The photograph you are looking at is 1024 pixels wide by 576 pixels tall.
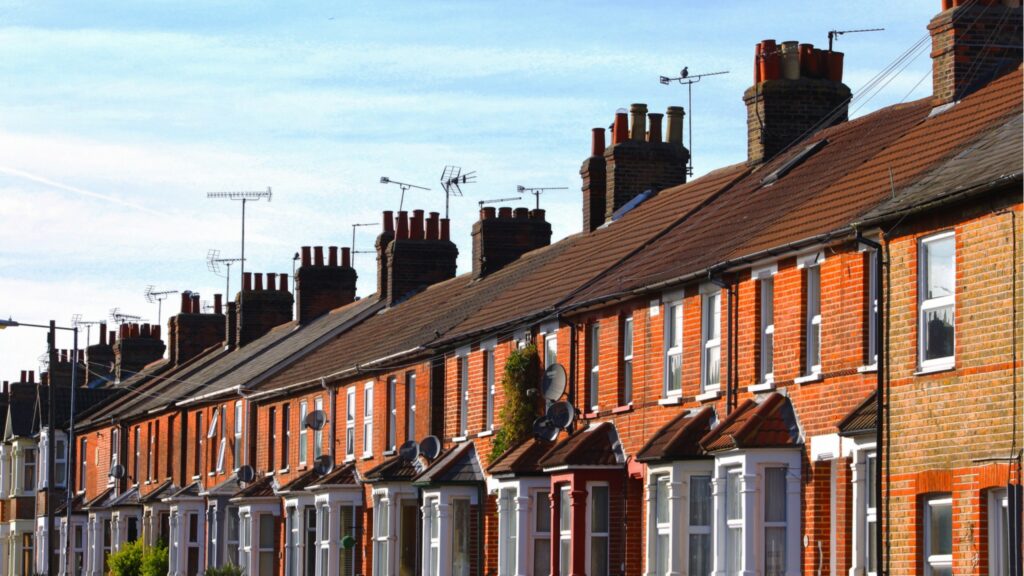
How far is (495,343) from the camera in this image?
3634 centimetres

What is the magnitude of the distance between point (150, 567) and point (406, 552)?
19098 millimetres

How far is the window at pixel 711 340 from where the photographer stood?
27.7 meters

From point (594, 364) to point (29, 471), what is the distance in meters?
45.3

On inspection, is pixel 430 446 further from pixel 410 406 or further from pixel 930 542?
pixel 930 542

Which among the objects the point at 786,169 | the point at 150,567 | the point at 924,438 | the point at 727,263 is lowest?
the point at 150,567

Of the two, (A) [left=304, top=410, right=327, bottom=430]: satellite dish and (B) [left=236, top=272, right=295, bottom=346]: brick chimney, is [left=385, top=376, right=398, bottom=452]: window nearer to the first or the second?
(A) [left=304, top=410, right=327, bottom=430]: satellite dish

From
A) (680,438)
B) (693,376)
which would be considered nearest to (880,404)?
(680,438)

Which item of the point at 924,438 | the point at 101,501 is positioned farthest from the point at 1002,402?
the point at 101,501

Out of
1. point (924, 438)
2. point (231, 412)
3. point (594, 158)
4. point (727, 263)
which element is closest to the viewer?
point (924, 438)

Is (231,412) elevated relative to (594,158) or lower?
lower

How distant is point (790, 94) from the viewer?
35.2 meters

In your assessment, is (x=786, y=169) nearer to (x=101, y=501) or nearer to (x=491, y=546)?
(x=491, y=546)

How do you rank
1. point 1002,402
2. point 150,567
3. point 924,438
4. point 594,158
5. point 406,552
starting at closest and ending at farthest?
point 1002,402
point 924,438
point 406,552
point 594,158
point 150,567

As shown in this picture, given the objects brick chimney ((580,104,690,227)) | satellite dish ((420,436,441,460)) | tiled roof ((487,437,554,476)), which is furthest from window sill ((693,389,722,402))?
brick chimney ((580,104,690,227))
